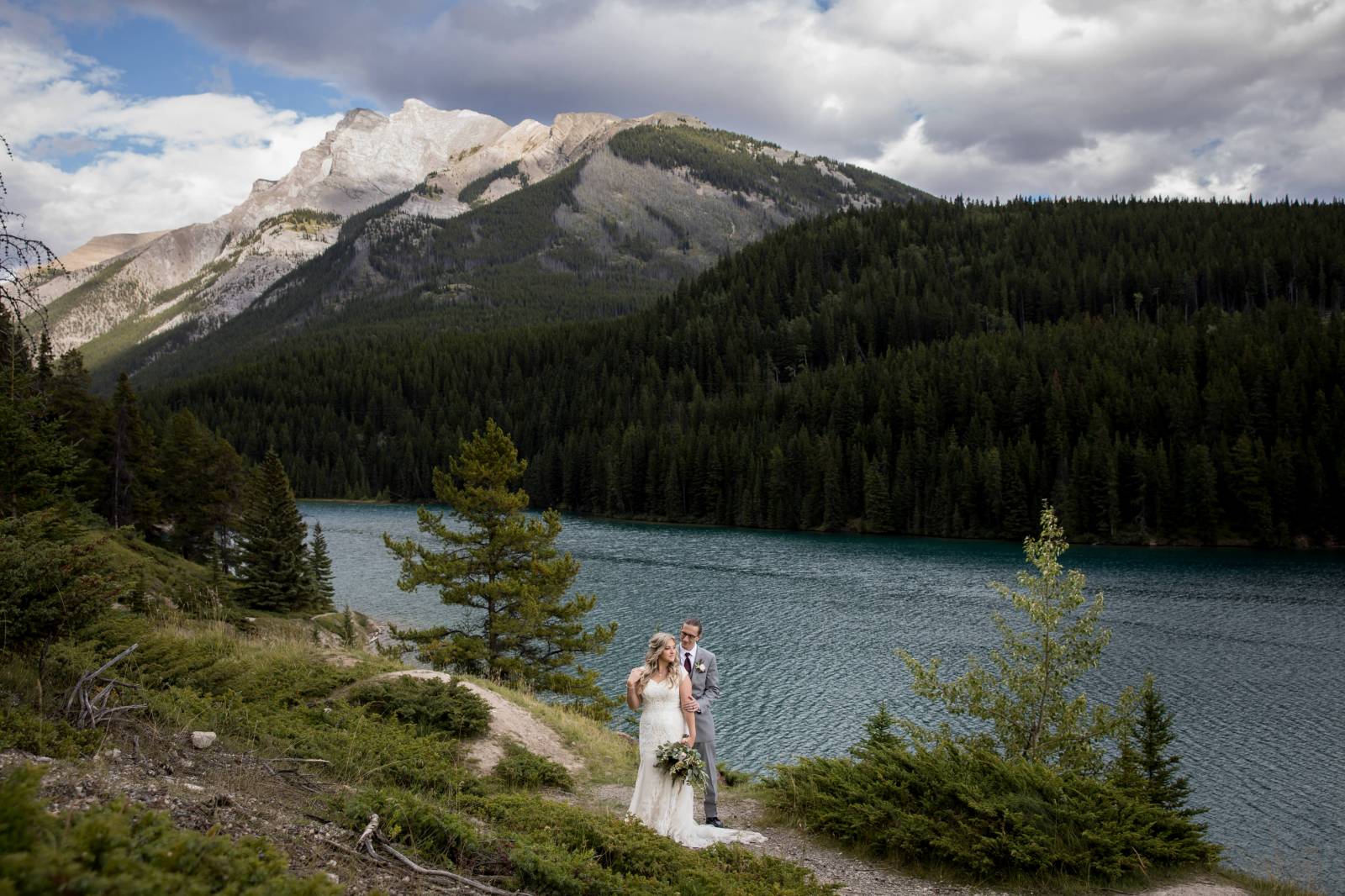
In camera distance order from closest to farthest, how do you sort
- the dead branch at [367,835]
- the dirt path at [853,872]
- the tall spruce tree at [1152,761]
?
the dead branch at [367,835] < the dirt path at [853,872] < the tall spruce tree at [1152,761]

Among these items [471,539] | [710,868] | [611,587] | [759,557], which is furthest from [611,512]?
[710,868]

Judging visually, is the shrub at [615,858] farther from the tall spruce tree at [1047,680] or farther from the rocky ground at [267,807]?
the tall spruce tree at [1047,680]

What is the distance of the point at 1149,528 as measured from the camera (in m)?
82.3

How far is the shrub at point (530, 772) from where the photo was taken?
13195mm

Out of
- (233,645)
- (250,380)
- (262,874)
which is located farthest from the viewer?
(250,380)

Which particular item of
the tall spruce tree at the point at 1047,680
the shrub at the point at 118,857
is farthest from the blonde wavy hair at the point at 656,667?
the tall spruce tree at the point at 1047,680

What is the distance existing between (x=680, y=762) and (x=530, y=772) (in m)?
3.68

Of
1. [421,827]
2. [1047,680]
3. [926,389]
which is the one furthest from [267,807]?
[926,389]

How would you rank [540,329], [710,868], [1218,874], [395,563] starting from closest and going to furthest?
1. [710,868]
2. [1218,874]
3. [395,563]
4. [540,329]

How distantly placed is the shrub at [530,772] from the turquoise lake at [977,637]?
1143cm

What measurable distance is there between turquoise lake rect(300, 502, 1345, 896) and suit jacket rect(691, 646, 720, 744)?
1231 cm

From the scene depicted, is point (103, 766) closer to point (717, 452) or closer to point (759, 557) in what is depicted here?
point (759, 557)

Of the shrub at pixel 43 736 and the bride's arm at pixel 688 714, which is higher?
the shrub at pixel 43 736

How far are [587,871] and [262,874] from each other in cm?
358
